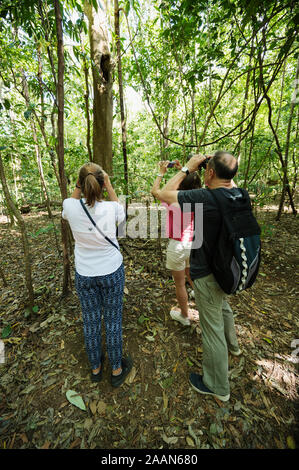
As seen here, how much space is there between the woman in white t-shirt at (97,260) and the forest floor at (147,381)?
300mm

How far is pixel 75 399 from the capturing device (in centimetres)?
184

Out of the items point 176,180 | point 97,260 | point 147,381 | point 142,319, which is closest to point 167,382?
point 147,381

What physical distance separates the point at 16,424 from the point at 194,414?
1563 mm

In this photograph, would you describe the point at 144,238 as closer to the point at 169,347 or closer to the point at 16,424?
the point at 169,347

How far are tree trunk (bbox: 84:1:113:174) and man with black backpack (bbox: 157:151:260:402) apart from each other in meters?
2.45

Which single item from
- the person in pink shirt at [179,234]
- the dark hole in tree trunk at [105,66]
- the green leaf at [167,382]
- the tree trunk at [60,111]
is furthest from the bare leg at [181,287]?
the dark hole in tree trunk at [105,66]

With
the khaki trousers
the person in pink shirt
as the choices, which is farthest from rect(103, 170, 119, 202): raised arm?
the khaki trousers

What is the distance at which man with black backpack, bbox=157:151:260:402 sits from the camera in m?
1.49

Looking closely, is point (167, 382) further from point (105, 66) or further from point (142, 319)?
point (105, 66)

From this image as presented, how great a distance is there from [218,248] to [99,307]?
1211 millimetres

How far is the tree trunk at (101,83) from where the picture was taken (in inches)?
124
